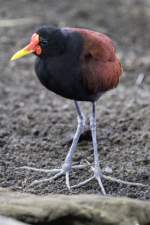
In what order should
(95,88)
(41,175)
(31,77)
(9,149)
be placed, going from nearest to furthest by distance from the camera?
(95,88) → (41,175) → (9,149) → (31,77)

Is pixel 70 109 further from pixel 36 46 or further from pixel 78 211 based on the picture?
pixel 78 211

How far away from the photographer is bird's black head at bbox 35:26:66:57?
426 cm

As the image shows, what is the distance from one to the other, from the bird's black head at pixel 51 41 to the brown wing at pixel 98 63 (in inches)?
6.5

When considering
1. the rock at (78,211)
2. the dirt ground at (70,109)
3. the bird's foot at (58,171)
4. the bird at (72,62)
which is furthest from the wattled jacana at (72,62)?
the rock at (78,211)

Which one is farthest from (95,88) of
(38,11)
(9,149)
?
(38,11)

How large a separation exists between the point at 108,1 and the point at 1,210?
21.1 feet

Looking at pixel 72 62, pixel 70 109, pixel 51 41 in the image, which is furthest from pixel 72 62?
pixel 70 109

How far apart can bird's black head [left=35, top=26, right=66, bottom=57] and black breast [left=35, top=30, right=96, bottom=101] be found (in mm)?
29

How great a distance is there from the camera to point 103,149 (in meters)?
5.13

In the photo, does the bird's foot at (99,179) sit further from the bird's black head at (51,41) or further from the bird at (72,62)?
the bird's black head at (51,41)

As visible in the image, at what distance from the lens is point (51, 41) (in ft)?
14.0

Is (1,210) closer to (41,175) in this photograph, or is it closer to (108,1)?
(41,175)

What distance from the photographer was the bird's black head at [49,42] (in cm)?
427

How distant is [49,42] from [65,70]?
0.24m
